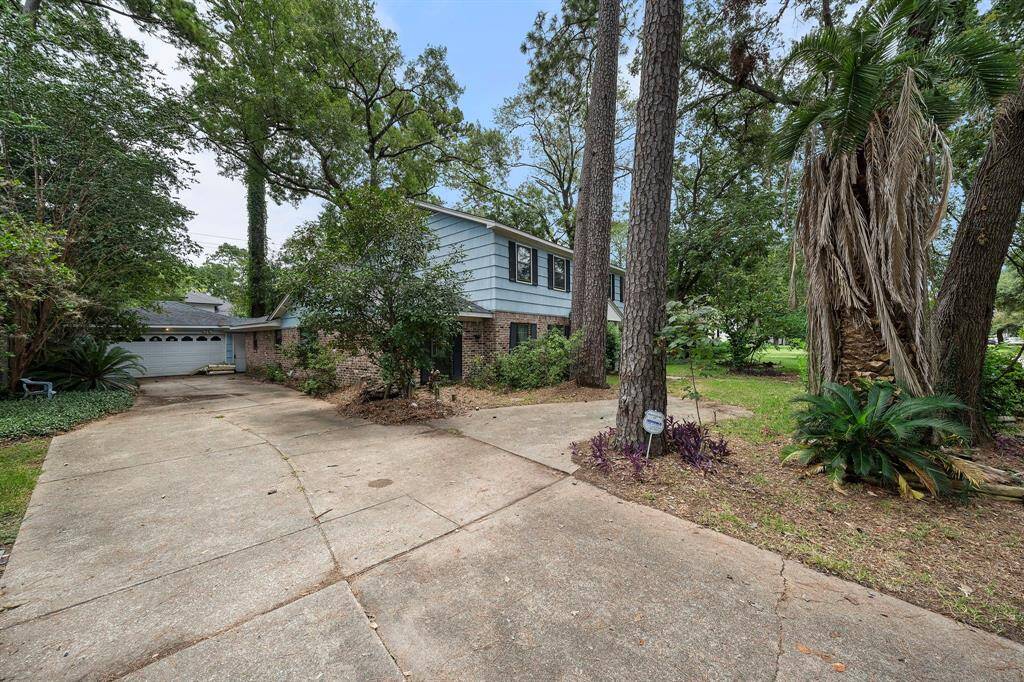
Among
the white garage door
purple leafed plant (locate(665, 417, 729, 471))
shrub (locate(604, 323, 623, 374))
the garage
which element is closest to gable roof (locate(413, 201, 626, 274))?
shrub (locate(604, 323, 623, 374))

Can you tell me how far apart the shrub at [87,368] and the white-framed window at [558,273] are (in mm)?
12390

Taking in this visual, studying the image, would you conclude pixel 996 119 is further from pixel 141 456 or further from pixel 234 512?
pixel 141 456

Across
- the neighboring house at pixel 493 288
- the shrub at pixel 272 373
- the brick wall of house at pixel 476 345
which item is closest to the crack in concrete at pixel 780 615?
the neighboring house at pixel 493 288

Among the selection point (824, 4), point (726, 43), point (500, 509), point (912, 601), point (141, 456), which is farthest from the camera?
point (726, 43)

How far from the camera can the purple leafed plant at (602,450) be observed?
3918mm

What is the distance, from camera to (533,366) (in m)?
9.37

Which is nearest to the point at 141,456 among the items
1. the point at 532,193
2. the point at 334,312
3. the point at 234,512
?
the point at 234,512

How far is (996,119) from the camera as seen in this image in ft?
12.5

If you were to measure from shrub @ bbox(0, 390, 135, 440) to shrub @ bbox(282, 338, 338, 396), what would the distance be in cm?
355

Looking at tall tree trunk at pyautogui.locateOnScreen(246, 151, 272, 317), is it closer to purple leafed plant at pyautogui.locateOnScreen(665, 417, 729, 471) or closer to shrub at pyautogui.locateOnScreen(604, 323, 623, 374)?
shrub at pyautogui.locateOnScreen(604, 323, 623, 374)

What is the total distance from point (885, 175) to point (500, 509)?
4.84 metres

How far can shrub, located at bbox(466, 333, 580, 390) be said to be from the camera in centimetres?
930

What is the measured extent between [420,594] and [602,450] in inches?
102

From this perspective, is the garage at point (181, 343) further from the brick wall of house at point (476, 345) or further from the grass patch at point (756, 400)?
the grass patch at point (756, 400)
